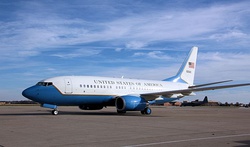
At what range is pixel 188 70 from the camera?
38.5 meters

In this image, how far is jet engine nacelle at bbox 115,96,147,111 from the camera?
26.5m

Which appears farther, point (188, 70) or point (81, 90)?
point (188, 70)

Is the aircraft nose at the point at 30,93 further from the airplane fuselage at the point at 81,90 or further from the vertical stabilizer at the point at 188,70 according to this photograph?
the vertical stabilizer at the point at 188,70

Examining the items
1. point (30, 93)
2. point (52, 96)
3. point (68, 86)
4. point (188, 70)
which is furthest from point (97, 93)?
point (188, 70)

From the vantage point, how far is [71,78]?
26594 millimetres

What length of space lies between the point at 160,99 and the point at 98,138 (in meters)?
20.6

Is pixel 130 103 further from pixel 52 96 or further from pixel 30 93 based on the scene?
pixel 30 93

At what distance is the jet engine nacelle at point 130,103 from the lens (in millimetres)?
26484

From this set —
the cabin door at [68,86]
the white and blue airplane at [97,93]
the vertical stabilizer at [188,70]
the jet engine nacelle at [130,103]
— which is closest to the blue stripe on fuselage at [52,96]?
the white and blue airplane at [97,93]

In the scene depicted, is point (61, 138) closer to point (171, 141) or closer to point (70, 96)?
point (171, 141)

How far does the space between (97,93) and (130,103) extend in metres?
3.02

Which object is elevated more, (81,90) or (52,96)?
(81,90)

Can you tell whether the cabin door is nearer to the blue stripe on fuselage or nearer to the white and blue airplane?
the white and blue airplane

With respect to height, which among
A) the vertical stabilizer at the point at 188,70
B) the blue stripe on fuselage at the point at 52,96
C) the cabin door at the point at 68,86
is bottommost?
the blue stripe on fuselage at the point at 52,96
